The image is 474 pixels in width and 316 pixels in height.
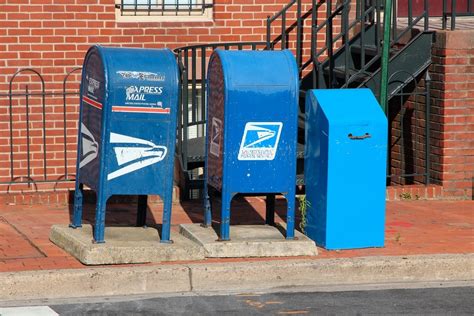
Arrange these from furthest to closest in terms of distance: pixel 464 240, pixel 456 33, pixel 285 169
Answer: pixel 456 33 → pixel 464 240 → pixel 285 169

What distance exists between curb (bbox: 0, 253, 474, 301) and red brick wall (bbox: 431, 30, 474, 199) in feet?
8.83

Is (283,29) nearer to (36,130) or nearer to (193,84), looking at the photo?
(193,84)

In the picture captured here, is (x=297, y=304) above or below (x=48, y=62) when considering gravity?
below

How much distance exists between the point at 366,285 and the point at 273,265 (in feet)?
2.20

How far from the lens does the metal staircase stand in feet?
36.2

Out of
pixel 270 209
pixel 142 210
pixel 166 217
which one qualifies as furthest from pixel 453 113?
pixel 166 217

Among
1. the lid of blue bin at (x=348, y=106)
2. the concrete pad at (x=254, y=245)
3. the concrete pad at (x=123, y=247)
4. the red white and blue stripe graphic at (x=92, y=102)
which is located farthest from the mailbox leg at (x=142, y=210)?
the lid of blue bin at (x=348, y=106)

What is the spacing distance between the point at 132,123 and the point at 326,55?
4.52 meters

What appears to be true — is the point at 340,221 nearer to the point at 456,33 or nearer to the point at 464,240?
the point at 464,240

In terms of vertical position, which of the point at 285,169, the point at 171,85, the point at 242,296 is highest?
the point at 171,85

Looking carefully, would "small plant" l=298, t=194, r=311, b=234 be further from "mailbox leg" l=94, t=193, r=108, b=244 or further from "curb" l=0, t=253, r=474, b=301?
"mailbox leg" l=94, t=193, r=108, b=244

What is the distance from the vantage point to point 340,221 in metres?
8.70

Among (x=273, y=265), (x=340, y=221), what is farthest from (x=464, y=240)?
(x=273, y=265)

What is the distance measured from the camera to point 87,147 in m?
8.60
